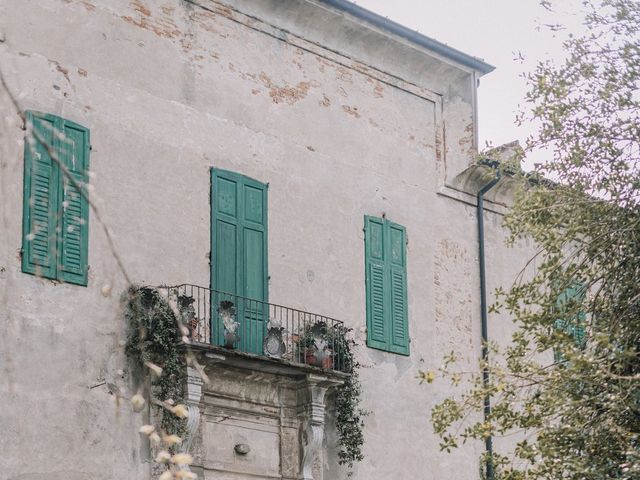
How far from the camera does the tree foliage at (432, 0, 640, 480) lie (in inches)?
437

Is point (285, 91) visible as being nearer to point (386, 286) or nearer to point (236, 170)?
point (236, 170)

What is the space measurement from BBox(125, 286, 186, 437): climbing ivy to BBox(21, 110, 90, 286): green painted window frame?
75 cm

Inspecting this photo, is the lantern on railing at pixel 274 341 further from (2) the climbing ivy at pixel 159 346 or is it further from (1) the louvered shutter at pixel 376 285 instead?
(1) the louvered shutter at pixel 376 285

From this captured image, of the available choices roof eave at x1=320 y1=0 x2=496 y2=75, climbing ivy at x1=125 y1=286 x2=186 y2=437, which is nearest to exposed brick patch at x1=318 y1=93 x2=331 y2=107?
roof eave at x1=320 y1=0 x2=496 y2=75

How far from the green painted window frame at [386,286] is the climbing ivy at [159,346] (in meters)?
3.41

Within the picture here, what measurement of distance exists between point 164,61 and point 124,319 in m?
3.25

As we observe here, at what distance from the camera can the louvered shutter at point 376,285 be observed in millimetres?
16188

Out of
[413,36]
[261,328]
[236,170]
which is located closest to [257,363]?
[261,328]

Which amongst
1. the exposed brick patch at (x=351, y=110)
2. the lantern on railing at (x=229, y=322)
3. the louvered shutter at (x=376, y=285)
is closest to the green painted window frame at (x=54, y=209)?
the lantern on railing at (x=229, y=322)

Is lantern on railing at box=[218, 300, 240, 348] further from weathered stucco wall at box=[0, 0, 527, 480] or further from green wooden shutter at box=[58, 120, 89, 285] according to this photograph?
green wooden shutter at box=[58, 120, 89, 285]

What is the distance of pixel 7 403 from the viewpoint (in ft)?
40.0

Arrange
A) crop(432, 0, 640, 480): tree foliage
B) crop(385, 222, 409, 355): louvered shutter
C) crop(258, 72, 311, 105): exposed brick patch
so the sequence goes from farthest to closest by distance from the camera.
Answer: crop(385, 222, 409, 355): louvered shutter
crop(258, 72, 311, 105): exposed brick patch
crop(432, 0, 640, 480): tree foliage

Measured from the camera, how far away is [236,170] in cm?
1512

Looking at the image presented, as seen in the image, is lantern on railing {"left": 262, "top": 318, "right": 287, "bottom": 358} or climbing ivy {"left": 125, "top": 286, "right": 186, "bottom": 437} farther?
lantern on railing {"left": 262, "top": 318, "right": 287, "bottom": 358}
